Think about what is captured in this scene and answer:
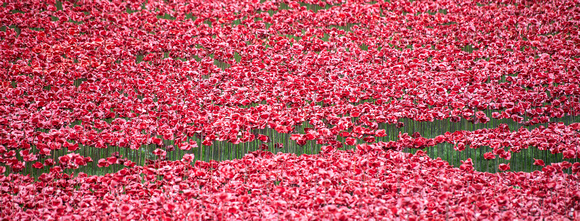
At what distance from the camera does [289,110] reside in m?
5.12

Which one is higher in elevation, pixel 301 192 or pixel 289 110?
pixel 289 110

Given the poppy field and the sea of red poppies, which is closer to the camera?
the sea of red poppies

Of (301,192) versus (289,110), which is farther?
(289,110)

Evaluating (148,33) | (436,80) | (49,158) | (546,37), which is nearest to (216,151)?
(49,158)

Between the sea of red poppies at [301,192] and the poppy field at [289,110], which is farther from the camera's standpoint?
the poppy field at [289,110]

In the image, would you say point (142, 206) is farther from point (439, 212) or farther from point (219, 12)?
point (219, 12)

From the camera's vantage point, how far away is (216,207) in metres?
3.72

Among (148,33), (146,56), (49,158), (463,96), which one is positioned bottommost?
(49,158)

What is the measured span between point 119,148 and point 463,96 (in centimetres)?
408

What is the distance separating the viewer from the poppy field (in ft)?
12.8

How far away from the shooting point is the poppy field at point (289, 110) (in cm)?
390

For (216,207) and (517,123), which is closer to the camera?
(216,207)

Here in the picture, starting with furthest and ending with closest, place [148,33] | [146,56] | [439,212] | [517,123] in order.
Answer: [148,33], [146,56], [517,123], [439,212]

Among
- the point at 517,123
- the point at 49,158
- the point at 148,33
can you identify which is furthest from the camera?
the point at 148,33
